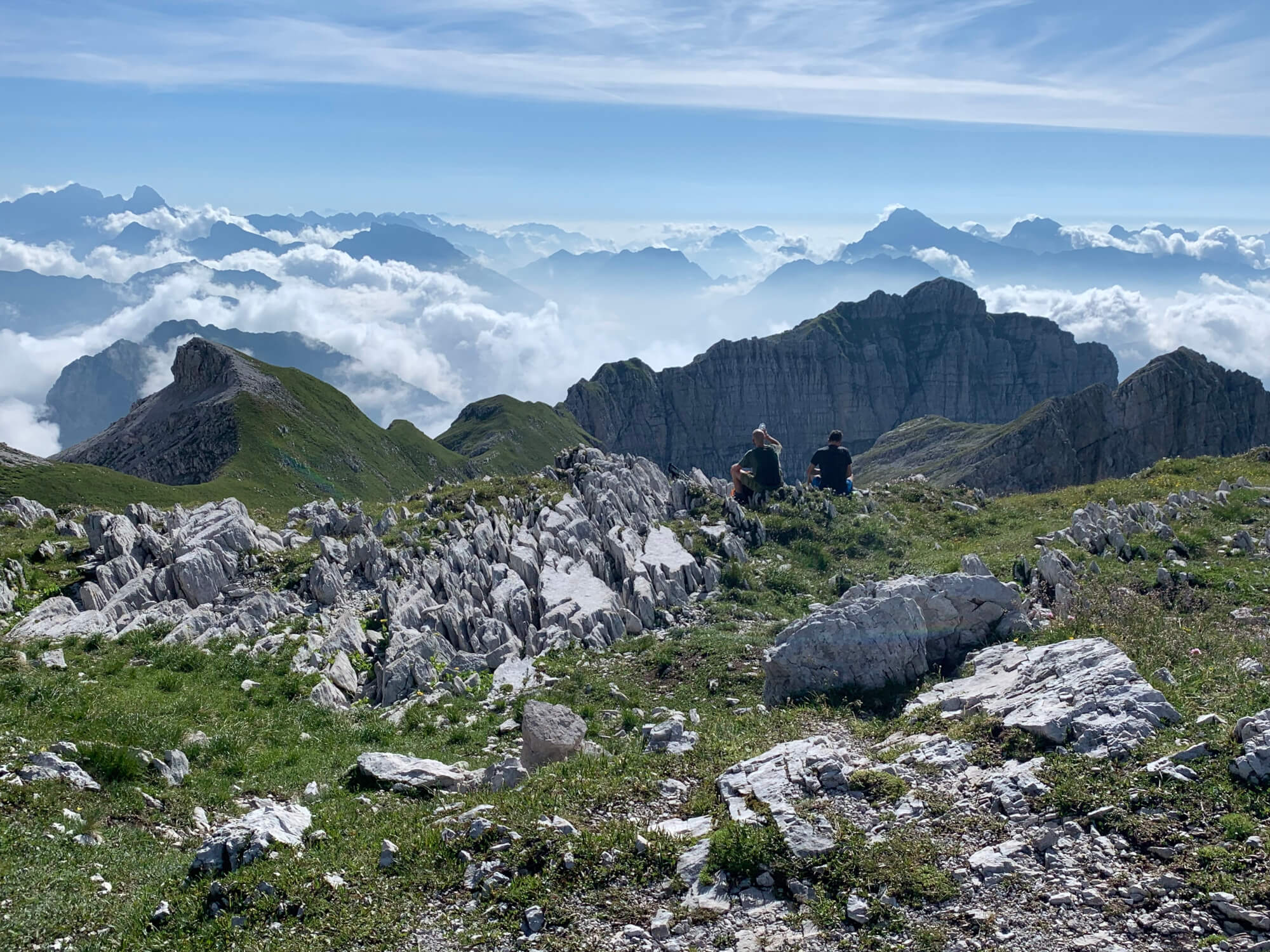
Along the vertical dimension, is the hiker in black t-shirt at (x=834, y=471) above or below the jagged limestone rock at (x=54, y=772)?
above

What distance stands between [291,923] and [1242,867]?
10.9m

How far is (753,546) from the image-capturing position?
29.8 metres

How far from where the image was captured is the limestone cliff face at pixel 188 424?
10706 centimetres

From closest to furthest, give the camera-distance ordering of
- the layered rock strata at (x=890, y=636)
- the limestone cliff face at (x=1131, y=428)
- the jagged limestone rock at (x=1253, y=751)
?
the jagged limestone rock at (x=1253, y=751) → the layered rock strata at (x=890, y=636) → the limestone cliff face at (x=1131, y=428)

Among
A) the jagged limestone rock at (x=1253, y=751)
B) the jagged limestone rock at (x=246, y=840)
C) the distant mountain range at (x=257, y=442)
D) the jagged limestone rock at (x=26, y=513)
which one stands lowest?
the distant mountain range at (x=257, y=442)

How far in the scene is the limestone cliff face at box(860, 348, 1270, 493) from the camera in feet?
562

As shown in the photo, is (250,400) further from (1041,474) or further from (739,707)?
(1041,474)

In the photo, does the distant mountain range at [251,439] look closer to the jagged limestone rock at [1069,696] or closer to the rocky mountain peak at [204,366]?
the rocky mountain peak at [204,366]

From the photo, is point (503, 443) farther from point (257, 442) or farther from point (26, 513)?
point (26, 513)

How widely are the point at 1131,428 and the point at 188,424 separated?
18047 centimetres

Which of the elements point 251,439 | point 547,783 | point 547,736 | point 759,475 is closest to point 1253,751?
point 547,783

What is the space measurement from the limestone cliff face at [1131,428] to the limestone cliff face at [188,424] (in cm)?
13430

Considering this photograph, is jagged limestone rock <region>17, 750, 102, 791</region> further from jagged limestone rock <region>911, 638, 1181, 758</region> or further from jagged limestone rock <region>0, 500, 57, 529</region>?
jagged limestone rock <region>0, 500, 57, 529</region>

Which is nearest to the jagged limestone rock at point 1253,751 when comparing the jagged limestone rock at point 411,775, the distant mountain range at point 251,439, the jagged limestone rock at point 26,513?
the jagged limestone rock at point 411,775
